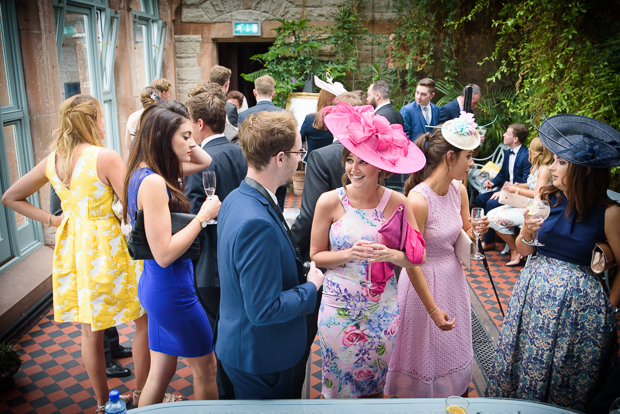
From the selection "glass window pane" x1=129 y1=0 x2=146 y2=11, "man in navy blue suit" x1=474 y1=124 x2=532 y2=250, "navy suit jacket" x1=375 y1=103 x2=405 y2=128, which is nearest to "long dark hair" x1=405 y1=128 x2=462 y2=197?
"navy suit jacket" x1=375 y1=103 x2=405 y2=128

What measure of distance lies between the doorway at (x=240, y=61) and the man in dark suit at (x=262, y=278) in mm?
8230

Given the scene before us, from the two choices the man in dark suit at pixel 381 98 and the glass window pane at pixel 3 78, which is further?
the man in dark suit at pixel 381 98

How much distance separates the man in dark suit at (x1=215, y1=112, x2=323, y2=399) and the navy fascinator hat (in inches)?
55.5

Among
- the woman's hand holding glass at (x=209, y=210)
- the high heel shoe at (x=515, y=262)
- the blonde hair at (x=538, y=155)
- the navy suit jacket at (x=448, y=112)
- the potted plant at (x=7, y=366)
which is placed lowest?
the high heel shoe at (x=515, y=262)

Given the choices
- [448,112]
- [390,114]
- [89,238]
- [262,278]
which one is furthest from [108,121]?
[262,278]

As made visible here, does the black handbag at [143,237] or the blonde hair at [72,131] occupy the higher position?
the blonde hair at [72,131]

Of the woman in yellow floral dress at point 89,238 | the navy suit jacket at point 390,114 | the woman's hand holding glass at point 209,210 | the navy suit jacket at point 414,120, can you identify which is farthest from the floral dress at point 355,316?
the navy suit jacket at point 414,120

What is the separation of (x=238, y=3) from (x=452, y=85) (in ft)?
13.4

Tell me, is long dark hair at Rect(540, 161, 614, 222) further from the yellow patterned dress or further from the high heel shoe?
the high heel shoe

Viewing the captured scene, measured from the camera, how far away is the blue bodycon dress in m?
2.24

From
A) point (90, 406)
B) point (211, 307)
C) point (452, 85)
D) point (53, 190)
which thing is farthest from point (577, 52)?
point (90, 406)

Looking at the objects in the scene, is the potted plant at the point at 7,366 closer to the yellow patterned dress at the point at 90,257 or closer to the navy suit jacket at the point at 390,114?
the yellow patterned dress at the point at 90,257

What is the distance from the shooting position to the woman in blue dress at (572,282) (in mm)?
2357

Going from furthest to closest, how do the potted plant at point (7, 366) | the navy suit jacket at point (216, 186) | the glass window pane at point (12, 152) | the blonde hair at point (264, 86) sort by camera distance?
1. the blonde hair at point (264, 86)
2. the glass window pane at point (12, 152)
3. the potted plant at point (7, 366)
4. the navy suit jacket at point (216, 186)
